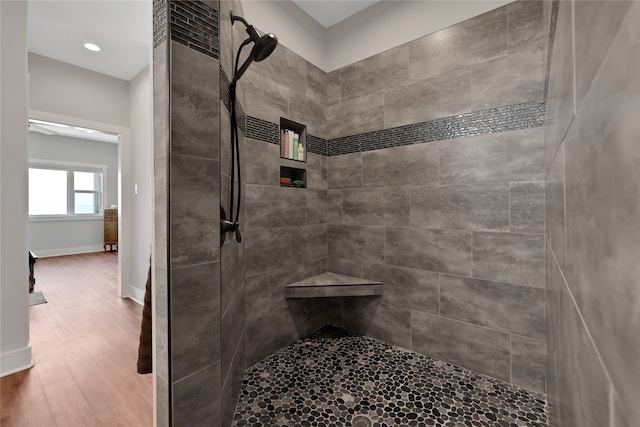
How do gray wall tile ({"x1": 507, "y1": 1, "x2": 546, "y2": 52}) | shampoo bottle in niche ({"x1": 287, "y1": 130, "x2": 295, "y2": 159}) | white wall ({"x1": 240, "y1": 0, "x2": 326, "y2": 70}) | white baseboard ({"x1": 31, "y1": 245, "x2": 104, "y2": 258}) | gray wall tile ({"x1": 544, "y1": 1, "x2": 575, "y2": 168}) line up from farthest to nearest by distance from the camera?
1. white baseboard ({"x1": 31, "y1": 245, "x2": 104, "y2": 258})
2. shampoo bottle in niche ({"x1": 287, "y1": 130, "x2": 295, "y2": 159})
3. white wall ({"x1": 240, "y1": 0, "x2": 326, "y2": 70})
4. gray wall tile ({"x1": 507, "y1": 1, "x2": 546, "y2": 52})
5. gray wall tile ({"x1": 544, "y1": 1, "x2": 575, "y2": 168})

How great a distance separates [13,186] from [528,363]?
3.59 m

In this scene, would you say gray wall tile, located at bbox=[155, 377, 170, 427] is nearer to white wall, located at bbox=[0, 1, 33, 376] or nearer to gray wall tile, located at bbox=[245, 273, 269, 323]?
gray wall tile, located at bbox=[245, 273, 269, 323]

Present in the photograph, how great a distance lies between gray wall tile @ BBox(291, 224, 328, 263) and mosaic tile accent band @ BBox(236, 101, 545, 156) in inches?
26.6

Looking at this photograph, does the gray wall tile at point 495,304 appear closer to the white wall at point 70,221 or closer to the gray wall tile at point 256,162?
the gray wall tile at point 256,162

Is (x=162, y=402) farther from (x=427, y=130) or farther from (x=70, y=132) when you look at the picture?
(x=70, y=132)

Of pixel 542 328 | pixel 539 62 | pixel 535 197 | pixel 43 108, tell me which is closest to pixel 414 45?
pixel 539 62

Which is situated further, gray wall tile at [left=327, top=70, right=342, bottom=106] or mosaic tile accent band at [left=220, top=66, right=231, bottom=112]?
gray wall tile at [left=327, top=70, right=342, bottom=106]

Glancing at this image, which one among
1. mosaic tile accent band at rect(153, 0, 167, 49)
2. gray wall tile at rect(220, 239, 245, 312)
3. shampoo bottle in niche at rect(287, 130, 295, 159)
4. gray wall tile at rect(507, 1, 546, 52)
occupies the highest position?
gray wall tile at rect(507, 1, 546, 52)

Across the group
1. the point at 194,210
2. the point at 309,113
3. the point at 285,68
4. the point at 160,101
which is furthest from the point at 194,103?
the point at 309,113

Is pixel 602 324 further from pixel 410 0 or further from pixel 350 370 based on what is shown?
pixel 410 0

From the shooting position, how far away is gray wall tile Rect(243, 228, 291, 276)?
1.83 m

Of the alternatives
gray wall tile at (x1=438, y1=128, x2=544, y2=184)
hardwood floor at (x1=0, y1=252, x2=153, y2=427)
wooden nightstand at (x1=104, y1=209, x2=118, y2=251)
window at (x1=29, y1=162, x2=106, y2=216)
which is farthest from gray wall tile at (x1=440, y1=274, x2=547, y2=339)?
window at (x1=29, y1=162, x2=106, y2=216)

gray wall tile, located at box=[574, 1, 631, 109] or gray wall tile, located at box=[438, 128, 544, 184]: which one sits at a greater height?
gray wall tile, located at box=[438, 128, 544, 184]

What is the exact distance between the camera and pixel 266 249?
1.94 metres
